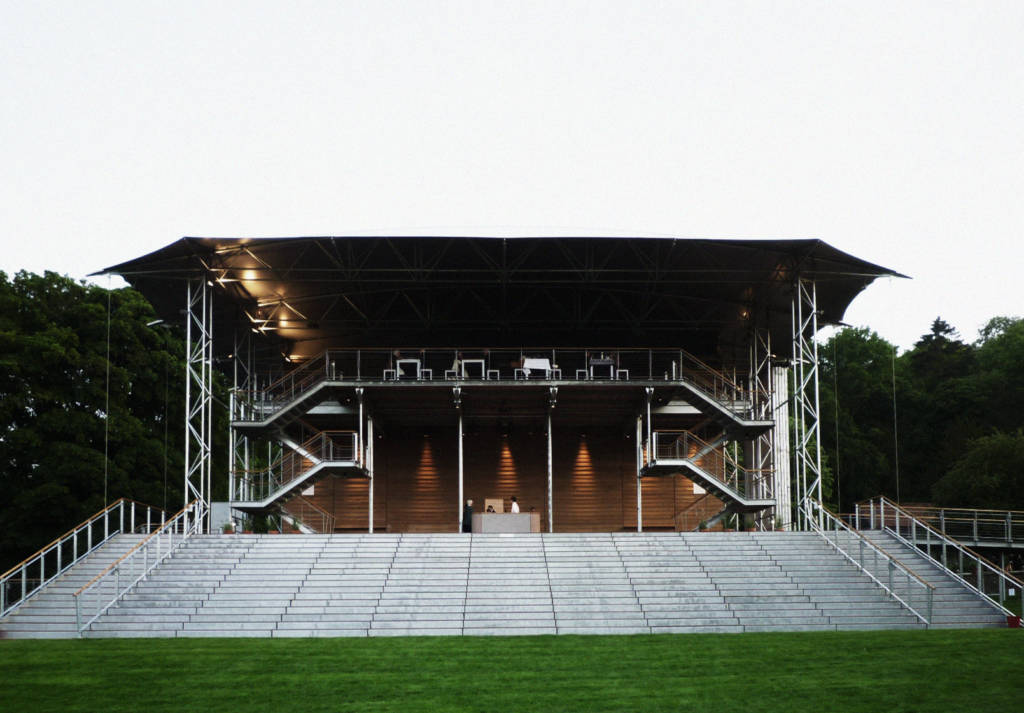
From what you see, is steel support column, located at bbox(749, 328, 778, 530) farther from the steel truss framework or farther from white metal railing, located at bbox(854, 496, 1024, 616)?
white metal railing, located at bbox(854, 496, 1024, 616)

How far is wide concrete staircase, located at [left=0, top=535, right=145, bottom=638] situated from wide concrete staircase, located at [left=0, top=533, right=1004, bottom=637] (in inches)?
2.7

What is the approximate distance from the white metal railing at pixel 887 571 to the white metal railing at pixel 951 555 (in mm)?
1034

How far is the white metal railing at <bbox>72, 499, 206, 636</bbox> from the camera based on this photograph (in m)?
23.2

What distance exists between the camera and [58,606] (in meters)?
24.1

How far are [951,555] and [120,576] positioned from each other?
2269 cm

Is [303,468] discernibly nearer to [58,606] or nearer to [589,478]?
[58,606]

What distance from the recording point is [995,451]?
48812 mm

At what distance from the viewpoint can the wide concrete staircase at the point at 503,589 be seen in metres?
22.5

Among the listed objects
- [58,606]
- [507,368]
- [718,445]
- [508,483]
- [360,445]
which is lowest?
[58,606]

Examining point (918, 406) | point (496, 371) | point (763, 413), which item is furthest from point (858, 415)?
point (496, 371)

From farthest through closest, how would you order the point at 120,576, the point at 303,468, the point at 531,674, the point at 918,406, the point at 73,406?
the point at 918,406, the point at 73,406, the point at 303,468, the point at 120,576, the point at 531,674

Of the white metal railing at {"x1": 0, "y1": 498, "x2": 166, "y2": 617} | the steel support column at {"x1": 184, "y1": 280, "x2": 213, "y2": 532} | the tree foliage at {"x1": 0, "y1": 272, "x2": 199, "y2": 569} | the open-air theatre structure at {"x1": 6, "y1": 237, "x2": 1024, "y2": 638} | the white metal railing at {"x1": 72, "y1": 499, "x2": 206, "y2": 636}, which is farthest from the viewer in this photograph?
the tree foliage at {"x1": 0, "y1": 272, "x2": 199, "y2": 569}

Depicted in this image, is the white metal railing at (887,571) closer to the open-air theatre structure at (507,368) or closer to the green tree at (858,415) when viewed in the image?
the open-air theatre structure at (507,368)

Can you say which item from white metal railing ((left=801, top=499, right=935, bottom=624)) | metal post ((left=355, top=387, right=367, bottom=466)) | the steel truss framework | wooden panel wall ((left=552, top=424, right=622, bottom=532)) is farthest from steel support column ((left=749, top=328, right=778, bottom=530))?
metal post ((left=355, top=387, right=367, bottom=466))
